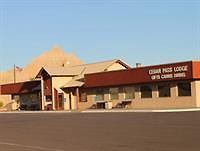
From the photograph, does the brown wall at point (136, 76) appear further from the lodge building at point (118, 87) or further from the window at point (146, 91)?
the window at point (146, 91)

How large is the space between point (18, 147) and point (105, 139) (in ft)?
11.3

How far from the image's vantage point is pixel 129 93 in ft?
194

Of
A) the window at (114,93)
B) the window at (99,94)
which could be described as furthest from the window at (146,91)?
the window at (99,94)

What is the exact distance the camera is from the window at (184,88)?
51125 mm

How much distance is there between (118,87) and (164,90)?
8.31 meters

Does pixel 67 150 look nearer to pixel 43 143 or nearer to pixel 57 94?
pixel 43 143

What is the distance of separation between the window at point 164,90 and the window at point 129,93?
461 centimetres

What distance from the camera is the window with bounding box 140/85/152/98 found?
5609 cm

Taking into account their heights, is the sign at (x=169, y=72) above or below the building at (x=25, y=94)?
above

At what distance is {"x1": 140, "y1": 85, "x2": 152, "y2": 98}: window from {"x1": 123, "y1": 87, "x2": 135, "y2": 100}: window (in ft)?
5.31

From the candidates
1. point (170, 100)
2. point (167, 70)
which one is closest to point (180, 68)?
point (167, 70)

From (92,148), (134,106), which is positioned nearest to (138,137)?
(92,148)

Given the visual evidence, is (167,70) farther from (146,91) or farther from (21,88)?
(21,88)

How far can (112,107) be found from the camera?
2410 inches
